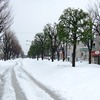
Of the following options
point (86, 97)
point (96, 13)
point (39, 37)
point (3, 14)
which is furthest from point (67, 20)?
point (39, 37)

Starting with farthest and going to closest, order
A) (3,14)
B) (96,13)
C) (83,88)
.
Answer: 1. (96,13)
2. (3,14)
3. (83,88)

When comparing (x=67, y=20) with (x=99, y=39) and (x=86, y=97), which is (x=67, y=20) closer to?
(x=86, y=97)

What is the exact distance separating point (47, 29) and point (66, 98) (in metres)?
→ 45.1

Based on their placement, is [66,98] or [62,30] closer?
[66,98]

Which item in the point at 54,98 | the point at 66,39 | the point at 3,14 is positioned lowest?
the point at 54,98

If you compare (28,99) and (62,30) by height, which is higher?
(62,30)

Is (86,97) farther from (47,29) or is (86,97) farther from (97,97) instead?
(47,29)

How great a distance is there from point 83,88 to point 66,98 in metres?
2.07

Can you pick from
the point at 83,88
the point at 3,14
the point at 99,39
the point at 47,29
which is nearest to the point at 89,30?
the point at 3,14

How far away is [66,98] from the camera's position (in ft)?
44.3

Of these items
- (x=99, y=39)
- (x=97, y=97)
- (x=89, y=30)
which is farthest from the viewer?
(x=99, y=39)

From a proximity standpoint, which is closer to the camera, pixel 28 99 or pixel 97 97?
pixel 97 97

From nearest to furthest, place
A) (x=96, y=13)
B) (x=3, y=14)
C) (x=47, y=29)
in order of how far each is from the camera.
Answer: (x=3, y=14) → (x=96, y=13) → (x=47, y=29)

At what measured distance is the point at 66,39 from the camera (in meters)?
33.7
